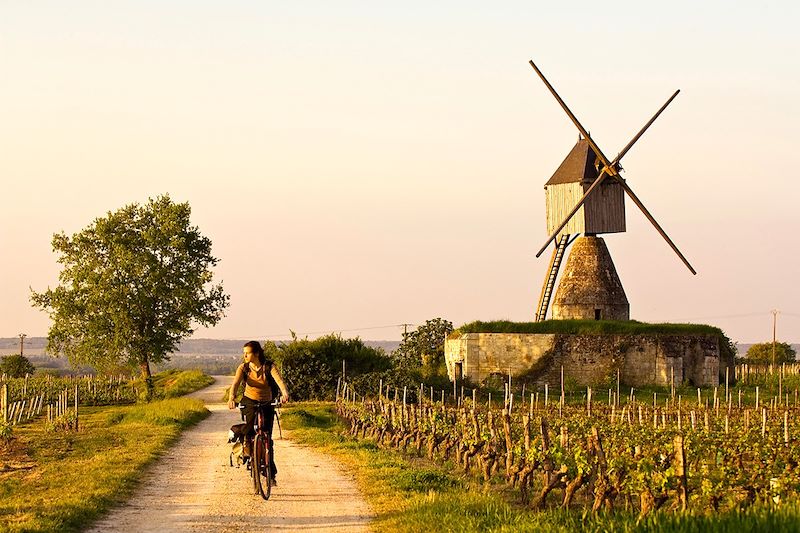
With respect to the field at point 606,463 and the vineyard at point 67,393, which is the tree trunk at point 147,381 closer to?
the vineyard at point 67,393

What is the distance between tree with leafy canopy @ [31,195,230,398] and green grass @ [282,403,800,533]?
33.8 metres

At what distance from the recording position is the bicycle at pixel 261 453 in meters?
15.2

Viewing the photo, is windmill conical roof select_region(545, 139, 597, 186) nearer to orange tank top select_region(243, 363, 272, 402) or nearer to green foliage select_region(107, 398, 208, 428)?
green foliage select_region(107, 398, 208, 428)

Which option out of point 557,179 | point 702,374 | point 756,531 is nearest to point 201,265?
point 557,179

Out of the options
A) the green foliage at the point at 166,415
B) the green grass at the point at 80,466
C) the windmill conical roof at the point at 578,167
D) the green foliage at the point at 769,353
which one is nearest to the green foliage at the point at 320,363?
the green foliage at the point at 166,415

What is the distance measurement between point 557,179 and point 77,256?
2583 centimetres

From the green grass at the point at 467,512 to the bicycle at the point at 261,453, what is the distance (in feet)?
5.09

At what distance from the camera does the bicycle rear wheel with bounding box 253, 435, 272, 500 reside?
15.2 m

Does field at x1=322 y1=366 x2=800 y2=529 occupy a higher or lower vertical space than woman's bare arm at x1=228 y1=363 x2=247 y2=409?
lower

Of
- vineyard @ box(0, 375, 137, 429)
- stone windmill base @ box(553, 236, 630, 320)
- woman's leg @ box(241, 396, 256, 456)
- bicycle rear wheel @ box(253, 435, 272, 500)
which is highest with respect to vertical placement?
stone windmill base @ box(553, 236, 630, 320)

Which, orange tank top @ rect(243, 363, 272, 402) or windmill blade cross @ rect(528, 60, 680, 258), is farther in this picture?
windmill blade cross @ rect(528, 60, 680, 258)

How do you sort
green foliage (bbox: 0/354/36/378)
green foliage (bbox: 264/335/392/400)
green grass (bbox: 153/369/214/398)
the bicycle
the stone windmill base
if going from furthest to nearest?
green foliage (bbox: 0/354/36/378) < green grass (bbox: 153/369/214/398) < the stone windmill base < green foliage (bbox: 264/335/392/400) < the bicycle

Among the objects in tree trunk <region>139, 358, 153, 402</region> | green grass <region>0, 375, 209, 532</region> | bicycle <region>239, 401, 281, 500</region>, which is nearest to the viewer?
green grass <region>0, 375, 209, 532</region>

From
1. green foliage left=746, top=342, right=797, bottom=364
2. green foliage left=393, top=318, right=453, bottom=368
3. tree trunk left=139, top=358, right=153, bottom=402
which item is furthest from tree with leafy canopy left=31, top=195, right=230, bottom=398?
green foliage left=746, top=342, right=797, bottom=364
